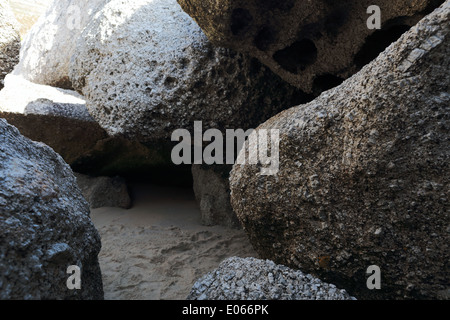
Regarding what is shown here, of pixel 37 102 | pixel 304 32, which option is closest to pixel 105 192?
pixel 37 102

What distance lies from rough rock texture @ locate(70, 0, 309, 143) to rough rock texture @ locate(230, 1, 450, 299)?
0.76m

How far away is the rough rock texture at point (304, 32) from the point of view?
2.19 m

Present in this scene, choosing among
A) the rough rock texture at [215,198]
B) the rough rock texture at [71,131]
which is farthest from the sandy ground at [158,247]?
the rough rock texture at [71,131]

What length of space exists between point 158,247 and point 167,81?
976 mm

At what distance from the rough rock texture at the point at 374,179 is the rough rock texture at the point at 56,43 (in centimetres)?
271

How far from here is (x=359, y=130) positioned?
5.19ft

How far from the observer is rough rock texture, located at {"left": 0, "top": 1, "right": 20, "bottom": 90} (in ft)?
7.73

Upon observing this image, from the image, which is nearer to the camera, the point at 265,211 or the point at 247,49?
the point at 265,211

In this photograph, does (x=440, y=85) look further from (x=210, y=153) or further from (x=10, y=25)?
(x=10, y=25)

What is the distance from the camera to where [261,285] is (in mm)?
1488

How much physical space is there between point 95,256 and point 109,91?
125cm

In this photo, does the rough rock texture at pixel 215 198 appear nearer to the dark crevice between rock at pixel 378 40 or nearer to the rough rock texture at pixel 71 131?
the rough rock texture at pixel 71 131
